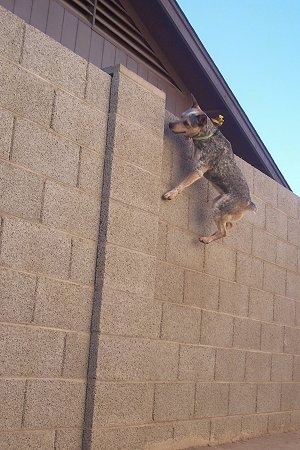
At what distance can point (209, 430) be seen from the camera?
5656mm

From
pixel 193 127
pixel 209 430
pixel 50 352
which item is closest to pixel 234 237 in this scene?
pixel 193 127

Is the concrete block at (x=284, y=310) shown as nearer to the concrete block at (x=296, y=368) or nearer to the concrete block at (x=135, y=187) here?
the concrete block at (x=296, y=368)

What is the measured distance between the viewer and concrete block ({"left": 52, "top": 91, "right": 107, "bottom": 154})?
14.3ft

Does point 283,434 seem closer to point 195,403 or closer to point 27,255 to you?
point 195,403

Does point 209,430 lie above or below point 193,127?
below

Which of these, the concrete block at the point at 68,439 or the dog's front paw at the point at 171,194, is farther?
the dog's front paw at the point at 171,194

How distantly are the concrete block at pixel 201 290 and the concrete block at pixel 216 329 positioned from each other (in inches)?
3.8

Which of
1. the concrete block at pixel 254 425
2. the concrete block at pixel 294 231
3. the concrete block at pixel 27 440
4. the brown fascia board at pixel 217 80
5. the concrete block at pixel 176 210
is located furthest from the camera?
the brown fascia board at pixel 217 80

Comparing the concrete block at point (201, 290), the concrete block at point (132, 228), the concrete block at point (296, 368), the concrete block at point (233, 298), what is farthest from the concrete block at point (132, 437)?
the concrete block at point (296, 368)

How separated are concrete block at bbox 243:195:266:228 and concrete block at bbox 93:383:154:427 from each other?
2.48m

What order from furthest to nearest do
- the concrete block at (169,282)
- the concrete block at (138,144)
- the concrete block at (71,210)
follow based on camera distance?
the concrete block at (169,282) → the concrete block at (138,144) → the concrete block at (71,210)

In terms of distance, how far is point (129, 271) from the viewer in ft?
15.3

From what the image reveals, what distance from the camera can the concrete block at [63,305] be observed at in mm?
4027

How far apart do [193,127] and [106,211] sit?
1.26 m
